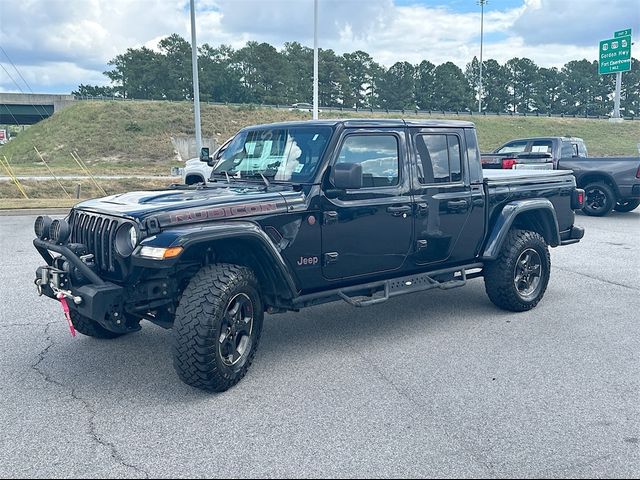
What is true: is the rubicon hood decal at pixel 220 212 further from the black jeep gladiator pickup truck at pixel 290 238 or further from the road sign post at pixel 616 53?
the road sign post at pixel 616 53

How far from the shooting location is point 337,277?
4.80 m

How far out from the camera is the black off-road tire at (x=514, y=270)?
590cm

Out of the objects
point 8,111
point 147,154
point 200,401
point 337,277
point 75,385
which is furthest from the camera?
point 8,111

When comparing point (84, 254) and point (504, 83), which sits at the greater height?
point (504, 83)

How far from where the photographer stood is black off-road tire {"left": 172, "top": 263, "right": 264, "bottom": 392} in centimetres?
388

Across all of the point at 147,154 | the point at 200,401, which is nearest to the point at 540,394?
the point at 200,401

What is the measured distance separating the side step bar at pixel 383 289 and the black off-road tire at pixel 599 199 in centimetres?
942

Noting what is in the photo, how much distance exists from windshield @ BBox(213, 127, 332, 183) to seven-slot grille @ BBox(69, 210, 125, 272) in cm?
139

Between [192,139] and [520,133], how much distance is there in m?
29.2

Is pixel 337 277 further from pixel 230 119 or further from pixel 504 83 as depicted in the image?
pixel 504 83

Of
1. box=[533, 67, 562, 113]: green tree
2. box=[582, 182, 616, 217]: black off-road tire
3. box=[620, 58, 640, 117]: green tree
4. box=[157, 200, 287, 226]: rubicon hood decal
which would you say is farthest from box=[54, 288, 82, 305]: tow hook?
box=[620, 58, 640, 117]: green tree

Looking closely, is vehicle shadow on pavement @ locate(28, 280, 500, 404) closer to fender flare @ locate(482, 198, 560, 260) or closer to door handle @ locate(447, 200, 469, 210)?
fender flare @ locate(482, 198, 560, 260)

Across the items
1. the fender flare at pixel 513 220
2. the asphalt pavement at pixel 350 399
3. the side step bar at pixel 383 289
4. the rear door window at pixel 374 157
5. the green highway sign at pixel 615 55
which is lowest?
the asphalt pavement at pixel 350 399

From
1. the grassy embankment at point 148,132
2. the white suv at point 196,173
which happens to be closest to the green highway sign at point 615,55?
the grassy embankment at point 148,132
